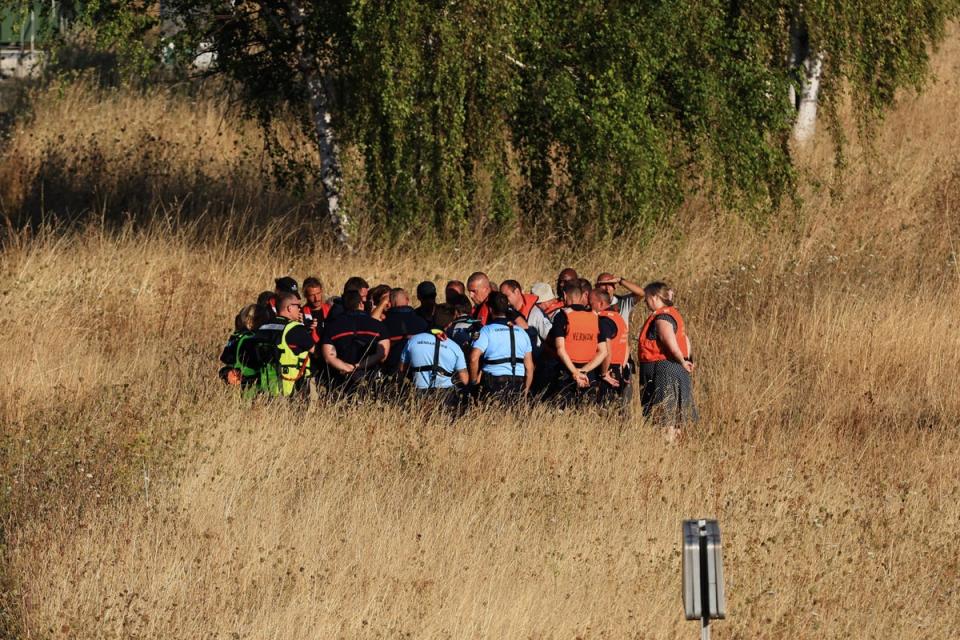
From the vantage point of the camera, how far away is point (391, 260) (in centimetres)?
1845

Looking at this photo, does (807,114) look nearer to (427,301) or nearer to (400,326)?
(427,301)

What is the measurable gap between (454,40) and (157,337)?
455 centimetres

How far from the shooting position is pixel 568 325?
1270 cm

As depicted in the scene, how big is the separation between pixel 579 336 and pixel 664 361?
72 cm

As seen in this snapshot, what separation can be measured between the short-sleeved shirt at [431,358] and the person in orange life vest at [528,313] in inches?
23.9

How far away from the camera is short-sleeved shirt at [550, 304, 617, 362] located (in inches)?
500

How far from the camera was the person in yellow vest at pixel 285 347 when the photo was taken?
469 inches

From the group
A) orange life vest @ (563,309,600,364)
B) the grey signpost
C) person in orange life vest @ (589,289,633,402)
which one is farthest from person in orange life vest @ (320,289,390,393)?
the grey signpost

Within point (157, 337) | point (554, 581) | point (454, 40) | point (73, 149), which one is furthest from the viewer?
point (73, 149)

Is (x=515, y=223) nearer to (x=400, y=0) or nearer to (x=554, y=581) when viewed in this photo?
(x=400, y=0)

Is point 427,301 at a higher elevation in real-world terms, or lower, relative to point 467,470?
higher

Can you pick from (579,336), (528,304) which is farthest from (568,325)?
(528,304)

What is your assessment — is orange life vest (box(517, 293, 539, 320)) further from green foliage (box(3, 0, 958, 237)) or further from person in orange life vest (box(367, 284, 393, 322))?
green foliage (box(3, 0, 958, 237))

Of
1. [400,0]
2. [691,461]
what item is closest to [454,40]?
[400,0]
